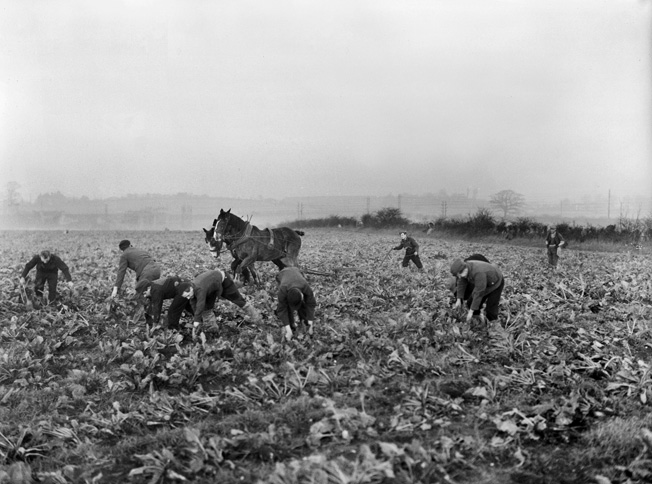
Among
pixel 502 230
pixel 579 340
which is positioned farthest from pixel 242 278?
pixel 502 230

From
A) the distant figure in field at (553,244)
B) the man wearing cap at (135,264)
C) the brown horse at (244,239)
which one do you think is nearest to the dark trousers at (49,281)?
the man wearing cap at (135,264)

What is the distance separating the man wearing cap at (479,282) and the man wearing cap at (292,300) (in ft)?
9.25

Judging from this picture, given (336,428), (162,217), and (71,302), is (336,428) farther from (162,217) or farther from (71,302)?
(162,217)

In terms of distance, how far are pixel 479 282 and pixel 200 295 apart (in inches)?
207

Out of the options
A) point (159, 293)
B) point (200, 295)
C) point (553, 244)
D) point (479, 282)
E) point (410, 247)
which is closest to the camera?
point (479, 282)

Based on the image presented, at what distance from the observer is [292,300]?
332 inches

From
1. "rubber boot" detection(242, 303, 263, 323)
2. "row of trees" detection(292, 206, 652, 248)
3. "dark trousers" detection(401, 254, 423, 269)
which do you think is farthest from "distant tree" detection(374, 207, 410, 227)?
"rubber boot" detection(242, 303, 263, 323)

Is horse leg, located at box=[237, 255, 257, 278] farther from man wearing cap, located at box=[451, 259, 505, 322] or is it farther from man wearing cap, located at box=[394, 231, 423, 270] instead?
man wearing cap, located at box=[451, 259, 505, 322]

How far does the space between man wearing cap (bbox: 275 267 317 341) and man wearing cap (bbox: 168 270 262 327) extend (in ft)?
4.30

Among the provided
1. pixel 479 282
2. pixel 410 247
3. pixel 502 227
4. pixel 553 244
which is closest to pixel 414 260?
pixel 410 247

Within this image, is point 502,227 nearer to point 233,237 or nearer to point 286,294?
point 233,237

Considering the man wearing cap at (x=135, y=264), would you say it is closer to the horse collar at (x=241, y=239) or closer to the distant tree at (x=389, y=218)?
the horse collar at (x=241, y=239)

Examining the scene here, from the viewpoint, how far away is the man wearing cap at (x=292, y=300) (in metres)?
8.41

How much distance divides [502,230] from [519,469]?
31.2 meters
